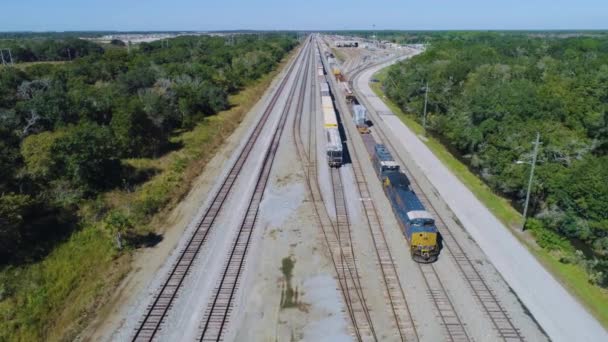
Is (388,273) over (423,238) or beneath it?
beneath

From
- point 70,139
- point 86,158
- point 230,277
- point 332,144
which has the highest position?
point 70,139

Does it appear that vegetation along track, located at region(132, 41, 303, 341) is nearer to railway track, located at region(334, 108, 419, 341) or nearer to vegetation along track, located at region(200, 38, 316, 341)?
vegetation along track, located at region(200, 38, 316, 341)

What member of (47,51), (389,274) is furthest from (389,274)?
(47,51)

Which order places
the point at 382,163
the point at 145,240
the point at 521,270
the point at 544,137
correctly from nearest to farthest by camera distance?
the point at 521,270
the point at 145,240
the point at 544,137
the point at 382,163

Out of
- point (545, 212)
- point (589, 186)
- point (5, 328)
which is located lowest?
point (5, 328)

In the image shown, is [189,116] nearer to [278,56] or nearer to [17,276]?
[17,276]

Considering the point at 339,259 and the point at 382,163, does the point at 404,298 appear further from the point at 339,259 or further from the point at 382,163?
the point at 382,163

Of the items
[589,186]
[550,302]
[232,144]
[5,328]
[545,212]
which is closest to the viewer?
[5,328]

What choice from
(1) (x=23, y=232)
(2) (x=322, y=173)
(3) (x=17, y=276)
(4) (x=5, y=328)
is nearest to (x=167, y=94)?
(2) (x=322, y=173)
